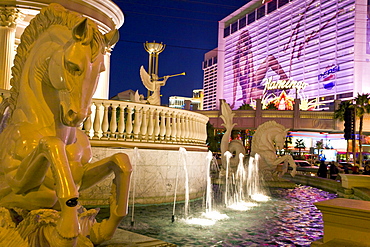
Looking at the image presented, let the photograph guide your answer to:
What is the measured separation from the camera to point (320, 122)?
53.1m

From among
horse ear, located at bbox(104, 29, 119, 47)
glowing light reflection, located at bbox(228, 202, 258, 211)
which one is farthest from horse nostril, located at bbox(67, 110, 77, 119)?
glowing light reflection, located at bbox(228, 202, 258, 211)

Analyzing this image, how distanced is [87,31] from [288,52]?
431ft

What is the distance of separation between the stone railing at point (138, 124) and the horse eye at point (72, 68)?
6.81m

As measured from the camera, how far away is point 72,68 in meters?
2.46

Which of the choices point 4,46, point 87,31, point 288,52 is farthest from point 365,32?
point 87,31

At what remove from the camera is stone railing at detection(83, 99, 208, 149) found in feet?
30.6

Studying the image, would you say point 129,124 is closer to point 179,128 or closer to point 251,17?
point 179,128

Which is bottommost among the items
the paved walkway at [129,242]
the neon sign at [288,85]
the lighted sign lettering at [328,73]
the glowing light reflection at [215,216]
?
the glowing light reflection at [215,216]

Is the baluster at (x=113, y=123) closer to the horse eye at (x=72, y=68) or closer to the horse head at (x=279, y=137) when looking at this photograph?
the horse eye at (x=72, y=68)

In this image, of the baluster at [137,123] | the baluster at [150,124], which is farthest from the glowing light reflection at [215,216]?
the baluster at [137,123]

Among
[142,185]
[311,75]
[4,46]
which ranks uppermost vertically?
[311,75]

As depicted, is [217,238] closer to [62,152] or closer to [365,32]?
[62,152]

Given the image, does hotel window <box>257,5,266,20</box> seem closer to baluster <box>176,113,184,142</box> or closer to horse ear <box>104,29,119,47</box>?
baluster <box>176,113,184,142</box>

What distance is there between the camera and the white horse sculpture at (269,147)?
1847cm
